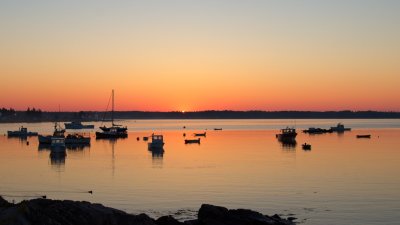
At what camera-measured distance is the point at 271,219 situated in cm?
3027

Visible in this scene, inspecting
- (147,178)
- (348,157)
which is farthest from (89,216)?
(348,157)

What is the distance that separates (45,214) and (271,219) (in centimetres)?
1389

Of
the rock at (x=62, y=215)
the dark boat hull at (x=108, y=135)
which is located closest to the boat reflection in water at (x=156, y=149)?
the dark boat hull at (x=108, y=135)

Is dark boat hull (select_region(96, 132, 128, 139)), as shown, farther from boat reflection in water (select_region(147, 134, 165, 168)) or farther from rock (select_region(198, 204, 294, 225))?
rock (select_region(198, 204, 294, 225))

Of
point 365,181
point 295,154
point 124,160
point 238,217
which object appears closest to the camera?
point 238,217

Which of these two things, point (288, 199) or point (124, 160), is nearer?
point (288, 199)

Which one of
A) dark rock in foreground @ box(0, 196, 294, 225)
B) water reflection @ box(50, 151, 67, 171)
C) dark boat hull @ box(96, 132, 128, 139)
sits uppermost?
dark rock in foreground @ box(0, 196, 294, 225)

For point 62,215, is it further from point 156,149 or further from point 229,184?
point 156,149

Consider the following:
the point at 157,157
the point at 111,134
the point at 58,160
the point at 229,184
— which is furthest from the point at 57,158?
the point at 111,134

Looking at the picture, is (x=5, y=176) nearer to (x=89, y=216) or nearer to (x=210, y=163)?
(x=210, y=163)

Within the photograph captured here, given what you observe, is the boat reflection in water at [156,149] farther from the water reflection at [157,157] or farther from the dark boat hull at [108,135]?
the dark boat hull at [108,135]

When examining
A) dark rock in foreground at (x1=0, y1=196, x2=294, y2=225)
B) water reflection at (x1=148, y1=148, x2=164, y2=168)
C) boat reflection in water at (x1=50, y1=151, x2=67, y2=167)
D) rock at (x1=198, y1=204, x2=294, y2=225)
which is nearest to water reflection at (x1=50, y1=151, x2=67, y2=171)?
boat reflection in water at (x1=50, y1=151, x2=67, y2=167)

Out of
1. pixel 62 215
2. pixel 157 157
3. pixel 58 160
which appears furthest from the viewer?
pixel 157 157

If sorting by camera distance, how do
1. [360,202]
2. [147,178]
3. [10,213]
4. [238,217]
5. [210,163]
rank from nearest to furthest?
1. [10,213]
2. [238,217]
3. [360,202]
4. [147,178]
5. [210,163]
